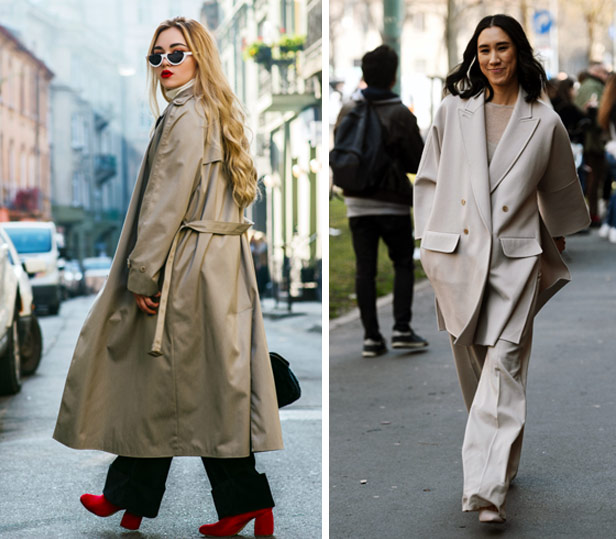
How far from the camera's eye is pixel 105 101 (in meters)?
12.6

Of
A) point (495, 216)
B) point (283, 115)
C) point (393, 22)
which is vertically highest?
point (393, 22)

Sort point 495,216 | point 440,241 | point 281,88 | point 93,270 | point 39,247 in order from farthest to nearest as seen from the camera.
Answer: point 281,88 < point 93,270 < point 39,247 < point 440,241 < point 495,216

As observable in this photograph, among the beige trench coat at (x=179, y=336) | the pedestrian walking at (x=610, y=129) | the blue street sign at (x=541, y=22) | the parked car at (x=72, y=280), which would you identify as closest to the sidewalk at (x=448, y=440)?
the beige trench coat at (x=179, y=336)

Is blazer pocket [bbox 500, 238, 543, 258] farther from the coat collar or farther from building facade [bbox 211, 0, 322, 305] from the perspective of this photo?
building facade [bbox 211, 0, 322, 305]

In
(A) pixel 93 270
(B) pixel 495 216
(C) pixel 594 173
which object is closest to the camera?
(B) pixel 495 216

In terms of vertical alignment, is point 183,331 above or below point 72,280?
above

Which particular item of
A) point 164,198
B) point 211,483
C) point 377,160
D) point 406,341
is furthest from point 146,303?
point 406,341

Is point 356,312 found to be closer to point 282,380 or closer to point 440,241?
point 440,241

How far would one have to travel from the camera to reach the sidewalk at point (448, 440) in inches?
194

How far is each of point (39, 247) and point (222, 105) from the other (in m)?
6.90

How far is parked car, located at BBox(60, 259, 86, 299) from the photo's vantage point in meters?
12.4

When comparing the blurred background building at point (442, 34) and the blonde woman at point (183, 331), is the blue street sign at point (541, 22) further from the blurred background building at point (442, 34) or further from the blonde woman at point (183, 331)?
the blonde woman at point (183, 331)

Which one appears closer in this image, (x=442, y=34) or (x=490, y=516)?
(x=490, y=516)

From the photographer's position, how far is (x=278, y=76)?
12883mm
